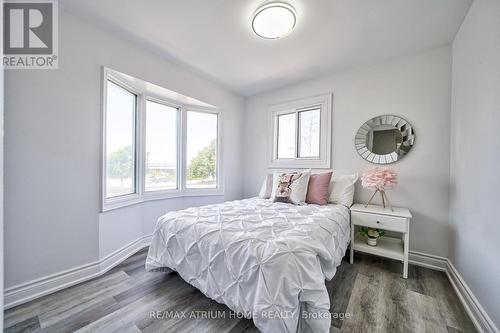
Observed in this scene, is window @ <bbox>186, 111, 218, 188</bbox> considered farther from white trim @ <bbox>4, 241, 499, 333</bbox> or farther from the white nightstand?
the white nightstand

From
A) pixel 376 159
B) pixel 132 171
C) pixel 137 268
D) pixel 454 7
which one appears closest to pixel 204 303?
pixel 137 268

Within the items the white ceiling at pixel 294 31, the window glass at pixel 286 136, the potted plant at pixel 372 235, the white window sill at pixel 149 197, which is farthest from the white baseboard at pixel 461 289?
the white window sill at pixel 149 197

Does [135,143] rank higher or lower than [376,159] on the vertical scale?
higher

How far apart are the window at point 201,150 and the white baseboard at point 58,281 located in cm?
140

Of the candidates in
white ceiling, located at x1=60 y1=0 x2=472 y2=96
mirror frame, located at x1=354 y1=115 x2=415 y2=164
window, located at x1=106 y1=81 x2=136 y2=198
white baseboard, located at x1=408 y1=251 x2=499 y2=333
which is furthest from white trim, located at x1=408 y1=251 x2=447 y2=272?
window, located at x1=106 y1=81 x2=136 y2=198

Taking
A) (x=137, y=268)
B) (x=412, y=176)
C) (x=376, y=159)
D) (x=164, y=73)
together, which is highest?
(x=164, y=73)

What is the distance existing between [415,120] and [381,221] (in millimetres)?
1244

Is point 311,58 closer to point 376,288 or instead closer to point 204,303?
point 376,288

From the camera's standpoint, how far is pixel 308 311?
113cm

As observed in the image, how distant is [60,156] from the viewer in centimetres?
169

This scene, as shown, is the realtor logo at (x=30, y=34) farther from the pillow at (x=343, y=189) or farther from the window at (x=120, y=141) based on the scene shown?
the pillow at (x=343, y=189)

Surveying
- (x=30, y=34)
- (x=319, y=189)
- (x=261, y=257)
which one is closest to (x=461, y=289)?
(x=319, y=189)

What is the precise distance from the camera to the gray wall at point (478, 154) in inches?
48.6

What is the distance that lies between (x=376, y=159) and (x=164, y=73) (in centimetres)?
293
